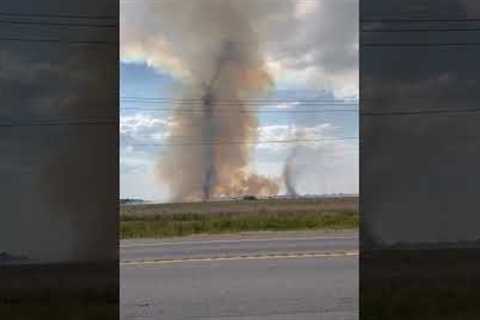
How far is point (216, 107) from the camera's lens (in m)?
3.97

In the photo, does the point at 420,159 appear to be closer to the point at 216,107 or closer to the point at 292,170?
the point at 292,170

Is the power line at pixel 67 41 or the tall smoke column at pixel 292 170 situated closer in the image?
the power line at pixel 67 41

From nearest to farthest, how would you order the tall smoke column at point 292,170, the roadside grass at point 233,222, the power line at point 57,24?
the power line at point 57,24 < the roadside grass at point 233,222 < the tall smoke column at point 292,170

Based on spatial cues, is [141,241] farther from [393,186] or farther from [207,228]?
[393,186]

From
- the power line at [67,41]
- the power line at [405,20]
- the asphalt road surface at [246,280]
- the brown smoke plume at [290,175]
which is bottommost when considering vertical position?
the asphalt road surface at [246,280]

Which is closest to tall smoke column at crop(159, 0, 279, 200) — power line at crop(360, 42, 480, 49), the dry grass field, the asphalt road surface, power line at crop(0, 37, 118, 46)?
the dry grass field

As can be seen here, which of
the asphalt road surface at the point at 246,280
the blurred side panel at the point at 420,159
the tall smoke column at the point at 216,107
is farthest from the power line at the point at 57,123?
the blurred side panel at the point at 420,159

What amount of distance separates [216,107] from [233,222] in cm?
68

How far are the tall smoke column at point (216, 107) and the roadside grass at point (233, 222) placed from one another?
0.14 m

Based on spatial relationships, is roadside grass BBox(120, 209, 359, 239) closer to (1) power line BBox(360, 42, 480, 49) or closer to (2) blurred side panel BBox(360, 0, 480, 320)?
(2) blurred side panel BBox(360, 0, 480, 320)

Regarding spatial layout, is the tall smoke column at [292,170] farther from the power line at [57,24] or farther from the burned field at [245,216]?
the power line at [57,24]

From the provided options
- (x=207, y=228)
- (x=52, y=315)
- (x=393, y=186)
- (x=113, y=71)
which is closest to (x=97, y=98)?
(x=113, y=71)

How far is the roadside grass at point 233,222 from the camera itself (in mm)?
3877

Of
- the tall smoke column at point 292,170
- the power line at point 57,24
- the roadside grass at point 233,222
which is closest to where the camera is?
the power line at point 57,24
